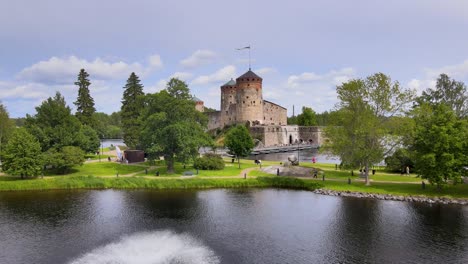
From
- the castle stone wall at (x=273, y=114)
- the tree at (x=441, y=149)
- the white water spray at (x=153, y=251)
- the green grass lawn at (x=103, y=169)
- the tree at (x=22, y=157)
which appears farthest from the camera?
the castle stone wall at (x=273, y=114)

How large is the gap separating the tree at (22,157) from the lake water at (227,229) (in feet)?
19.2

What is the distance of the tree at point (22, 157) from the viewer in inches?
1550

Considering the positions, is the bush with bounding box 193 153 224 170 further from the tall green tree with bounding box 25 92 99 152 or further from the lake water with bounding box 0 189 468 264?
the tall green tree with bounding box 25 92 99 152

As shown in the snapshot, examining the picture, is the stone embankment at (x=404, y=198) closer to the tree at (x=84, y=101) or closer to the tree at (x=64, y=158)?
the tree at (x=64, y=158)

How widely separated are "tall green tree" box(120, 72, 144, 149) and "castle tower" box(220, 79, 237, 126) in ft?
139

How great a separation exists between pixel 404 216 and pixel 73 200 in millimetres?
28840

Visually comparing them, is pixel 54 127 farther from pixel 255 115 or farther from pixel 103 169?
pixel 255 115

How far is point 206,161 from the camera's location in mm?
46688

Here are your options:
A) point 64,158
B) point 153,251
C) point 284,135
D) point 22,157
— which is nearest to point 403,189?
point 153,251

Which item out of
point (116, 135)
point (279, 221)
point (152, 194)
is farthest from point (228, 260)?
point (116, 135)

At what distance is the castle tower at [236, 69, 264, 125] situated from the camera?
100750 millimetres

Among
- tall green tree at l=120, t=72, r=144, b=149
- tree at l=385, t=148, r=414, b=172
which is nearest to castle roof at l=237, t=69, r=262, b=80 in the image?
tall green tree at l=120, t=72, r=144, b=149

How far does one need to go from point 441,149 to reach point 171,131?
28.8 meters

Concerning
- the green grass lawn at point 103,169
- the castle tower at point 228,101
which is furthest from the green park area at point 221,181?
the castle tower at point 228,101
